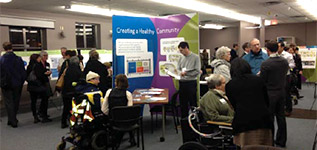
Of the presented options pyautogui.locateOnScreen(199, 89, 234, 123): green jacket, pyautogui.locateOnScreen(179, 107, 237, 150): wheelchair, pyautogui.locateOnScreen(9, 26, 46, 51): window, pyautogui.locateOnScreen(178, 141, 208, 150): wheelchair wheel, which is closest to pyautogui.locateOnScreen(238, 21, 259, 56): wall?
pyautogui.locateOnScreen(9, 26, 46, 51): window

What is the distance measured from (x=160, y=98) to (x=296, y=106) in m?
4.36

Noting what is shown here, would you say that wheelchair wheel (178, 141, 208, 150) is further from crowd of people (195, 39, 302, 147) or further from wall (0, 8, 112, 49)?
wall (0, 8, 112, 49)

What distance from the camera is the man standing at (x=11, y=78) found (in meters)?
5.44

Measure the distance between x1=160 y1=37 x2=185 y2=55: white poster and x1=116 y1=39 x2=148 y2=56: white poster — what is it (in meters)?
0.36

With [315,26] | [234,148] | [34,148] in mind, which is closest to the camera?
[234,148]

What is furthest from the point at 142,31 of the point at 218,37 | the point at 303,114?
the point at 218,37

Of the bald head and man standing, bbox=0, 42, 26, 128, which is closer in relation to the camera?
the bald head

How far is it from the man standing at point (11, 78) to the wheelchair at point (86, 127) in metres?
2.24

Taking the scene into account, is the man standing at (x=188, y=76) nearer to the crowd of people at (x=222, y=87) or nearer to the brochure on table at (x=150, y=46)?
the crowd of people at (x=222, y=87)

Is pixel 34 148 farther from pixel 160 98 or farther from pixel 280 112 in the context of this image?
pixel 280 112

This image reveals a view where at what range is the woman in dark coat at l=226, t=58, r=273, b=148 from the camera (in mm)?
2522

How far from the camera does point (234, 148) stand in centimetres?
285

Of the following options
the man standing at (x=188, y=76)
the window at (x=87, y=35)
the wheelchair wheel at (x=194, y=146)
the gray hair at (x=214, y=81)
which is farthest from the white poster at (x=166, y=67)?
the window at (x=87, y=35)

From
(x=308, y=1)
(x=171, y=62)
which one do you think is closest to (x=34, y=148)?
(x=171, y=62)
